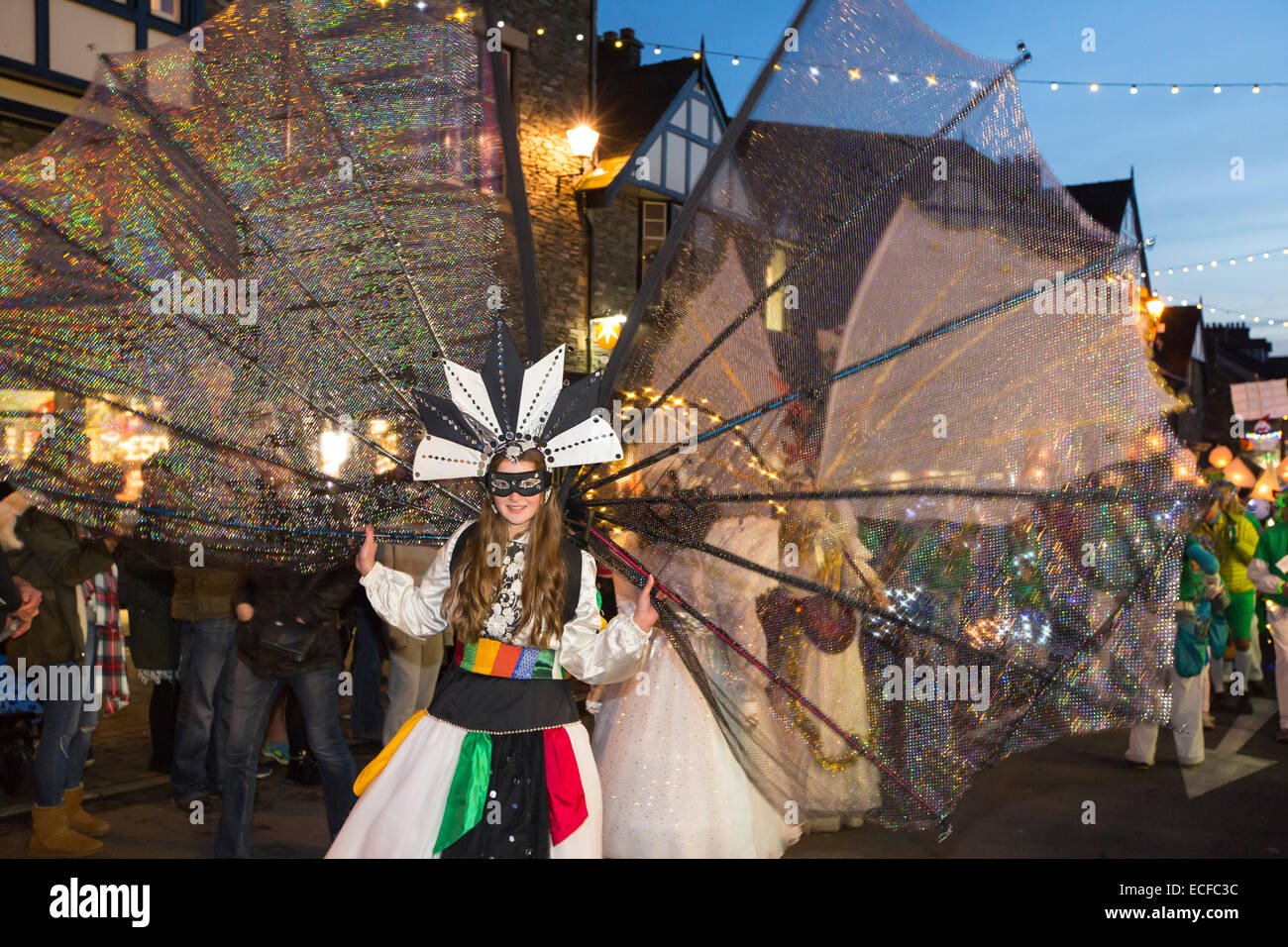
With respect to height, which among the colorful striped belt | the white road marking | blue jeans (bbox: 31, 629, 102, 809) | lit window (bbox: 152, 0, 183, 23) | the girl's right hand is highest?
lit window (bbox: 152, 0, 183, 23)

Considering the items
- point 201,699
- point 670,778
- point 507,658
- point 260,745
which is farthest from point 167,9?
point 507,658

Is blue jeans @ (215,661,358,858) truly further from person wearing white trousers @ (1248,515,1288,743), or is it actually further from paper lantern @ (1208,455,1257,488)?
paper lantern @ (1208,455,1257,488)

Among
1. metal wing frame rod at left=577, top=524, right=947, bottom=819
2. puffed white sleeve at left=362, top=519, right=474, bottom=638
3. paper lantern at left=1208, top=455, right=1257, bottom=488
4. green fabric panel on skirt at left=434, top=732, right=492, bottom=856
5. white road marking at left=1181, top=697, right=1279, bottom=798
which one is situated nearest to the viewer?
metal wing frame rod at left=577, top=524, right=947, bottom=819

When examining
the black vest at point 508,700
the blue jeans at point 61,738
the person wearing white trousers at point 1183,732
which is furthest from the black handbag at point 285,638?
the person wearing white trousers at point 1183,732

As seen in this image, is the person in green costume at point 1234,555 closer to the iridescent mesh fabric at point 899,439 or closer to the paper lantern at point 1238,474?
the paper lantern at point 1238,474

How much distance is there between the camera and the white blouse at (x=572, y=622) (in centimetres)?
347

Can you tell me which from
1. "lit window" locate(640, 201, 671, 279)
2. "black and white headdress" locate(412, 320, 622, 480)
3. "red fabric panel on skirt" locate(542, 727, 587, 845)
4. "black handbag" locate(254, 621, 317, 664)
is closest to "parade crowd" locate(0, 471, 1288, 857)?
"black handbag" locate(254, 621, 317, 664)

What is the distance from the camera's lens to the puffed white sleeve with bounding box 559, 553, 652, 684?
346cm

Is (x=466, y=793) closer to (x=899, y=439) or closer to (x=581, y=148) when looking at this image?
(x=899, y=439)

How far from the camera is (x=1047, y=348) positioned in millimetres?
3381

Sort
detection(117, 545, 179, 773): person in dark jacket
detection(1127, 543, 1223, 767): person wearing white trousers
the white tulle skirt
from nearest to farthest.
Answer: the white tulle skirt < detection(117, 545, 179, 773): person in dark jacket < detection(1127, 543, 1223, 767): person wearing white trousers

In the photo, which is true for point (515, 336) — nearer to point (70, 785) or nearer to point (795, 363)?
point (795, 363)

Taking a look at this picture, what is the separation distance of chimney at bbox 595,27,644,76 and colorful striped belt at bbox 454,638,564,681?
19.6 m

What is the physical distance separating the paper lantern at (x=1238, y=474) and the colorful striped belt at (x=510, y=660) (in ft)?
25.9
